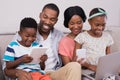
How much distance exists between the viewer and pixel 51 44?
178 cm

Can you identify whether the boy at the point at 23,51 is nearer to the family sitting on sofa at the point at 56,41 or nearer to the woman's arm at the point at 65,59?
the family sitting on sofa at the point at 56,41

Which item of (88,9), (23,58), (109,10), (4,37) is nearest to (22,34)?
(23,58)

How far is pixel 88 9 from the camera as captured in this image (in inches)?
90.7

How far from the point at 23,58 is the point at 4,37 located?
0.44 meters

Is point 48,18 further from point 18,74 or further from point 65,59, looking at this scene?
point 18,74

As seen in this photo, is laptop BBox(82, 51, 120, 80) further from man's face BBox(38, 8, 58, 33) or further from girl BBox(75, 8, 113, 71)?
man's face BBox(38, 8, 58, 33)

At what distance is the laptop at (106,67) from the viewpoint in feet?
4.70

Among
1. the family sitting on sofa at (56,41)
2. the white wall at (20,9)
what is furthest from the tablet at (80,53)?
the white wall at (20,9)

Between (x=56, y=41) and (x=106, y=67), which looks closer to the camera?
(x=106, y=67)

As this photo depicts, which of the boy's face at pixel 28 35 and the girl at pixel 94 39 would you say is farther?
the girl at pixel 94 39

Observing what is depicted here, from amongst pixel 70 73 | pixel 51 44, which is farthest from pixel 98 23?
pixel 70 73

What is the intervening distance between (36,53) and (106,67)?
45 cm

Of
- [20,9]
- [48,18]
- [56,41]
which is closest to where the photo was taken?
[48,18]

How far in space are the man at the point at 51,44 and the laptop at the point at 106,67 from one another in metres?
0.12
